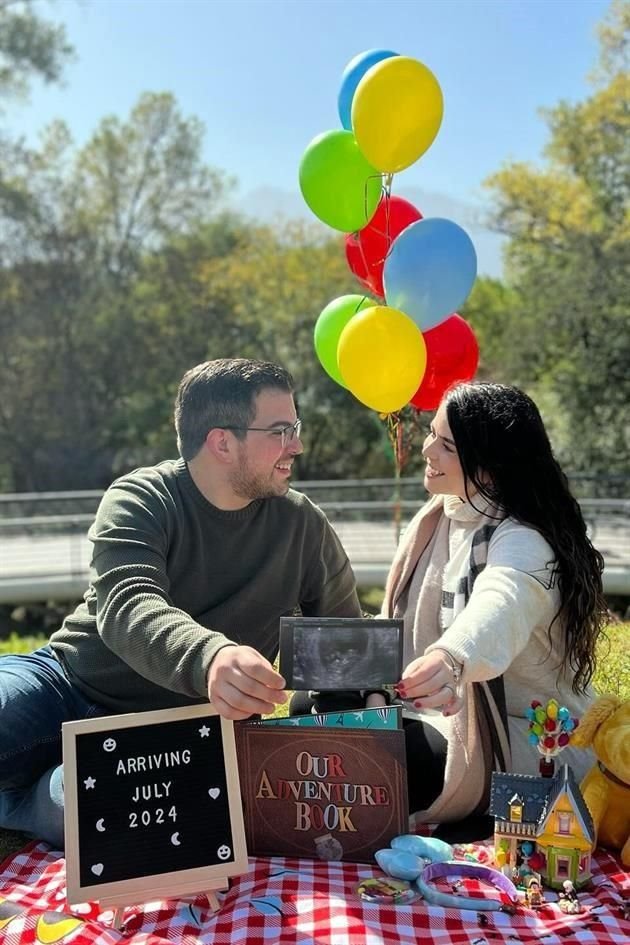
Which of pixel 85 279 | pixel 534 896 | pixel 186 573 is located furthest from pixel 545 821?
pixel 85 279

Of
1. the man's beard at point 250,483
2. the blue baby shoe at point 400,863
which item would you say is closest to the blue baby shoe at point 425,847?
the blue baby shoe at point 400,863

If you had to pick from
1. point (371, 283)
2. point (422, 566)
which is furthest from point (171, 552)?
point (371, 283)

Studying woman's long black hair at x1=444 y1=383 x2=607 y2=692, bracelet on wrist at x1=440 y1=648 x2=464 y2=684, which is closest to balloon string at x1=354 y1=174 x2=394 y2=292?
woman's long black hair at x1=444 y1=383 x2=607 y2=692

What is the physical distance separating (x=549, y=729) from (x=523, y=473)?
2.69ft

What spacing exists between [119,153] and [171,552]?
24.8 meters

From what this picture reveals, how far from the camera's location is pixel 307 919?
221 centimetres

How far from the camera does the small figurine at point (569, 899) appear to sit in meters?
2.24

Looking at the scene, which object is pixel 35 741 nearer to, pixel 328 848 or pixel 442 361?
pixel 328 848

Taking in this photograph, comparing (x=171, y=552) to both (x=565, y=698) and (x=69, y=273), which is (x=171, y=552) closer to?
(x=565, y=698)

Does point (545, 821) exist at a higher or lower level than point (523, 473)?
lower

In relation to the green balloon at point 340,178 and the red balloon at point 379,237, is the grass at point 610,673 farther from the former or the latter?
the green balloon at point 340,178

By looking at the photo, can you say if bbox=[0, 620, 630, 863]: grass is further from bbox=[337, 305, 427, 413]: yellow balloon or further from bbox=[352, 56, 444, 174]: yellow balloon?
bbox=[352, 56, 444, 174]: yellow balloon

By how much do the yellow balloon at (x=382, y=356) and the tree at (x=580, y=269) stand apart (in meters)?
16.2

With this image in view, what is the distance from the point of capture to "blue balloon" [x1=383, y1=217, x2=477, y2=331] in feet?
13.0
